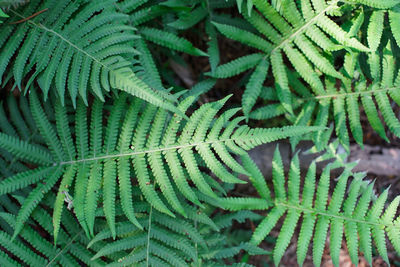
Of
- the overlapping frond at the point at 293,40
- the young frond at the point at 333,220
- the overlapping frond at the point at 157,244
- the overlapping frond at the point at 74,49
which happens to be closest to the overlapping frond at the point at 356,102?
the overlapping frond at the point at 293,40

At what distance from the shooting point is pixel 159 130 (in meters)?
2.61

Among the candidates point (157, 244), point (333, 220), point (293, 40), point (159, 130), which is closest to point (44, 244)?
point (157, 244)

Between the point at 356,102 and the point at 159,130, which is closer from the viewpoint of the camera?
the point at 159,130

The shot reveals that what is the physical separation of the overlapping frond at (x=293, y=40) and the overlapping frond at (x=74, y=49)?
2.89ft

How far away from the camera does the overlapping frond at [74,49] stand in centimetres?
231

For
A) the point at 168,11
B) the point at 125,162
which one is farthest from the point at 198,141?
the point at 168,11

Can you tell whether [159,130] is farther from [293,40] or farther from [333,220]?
[333,220]

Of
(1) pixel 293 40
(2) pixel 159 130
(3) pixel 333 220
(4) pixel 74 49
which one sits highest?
(4) pixel 74 49

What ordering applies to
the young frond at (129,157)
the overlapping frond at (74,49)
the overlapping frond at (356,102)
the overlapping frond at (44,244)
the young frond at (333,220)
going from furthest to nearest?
the overlapping frond at (356,102), the young frond at (333,220), the overlapping frond at (44,244), the young frond at (129,157), the overlapping frond at (74,49)

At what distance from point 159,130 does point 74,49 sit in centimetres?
83

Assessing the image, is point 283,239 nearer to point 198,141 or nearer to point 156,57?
point 198,141

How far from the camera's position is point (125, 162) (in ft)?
8.54

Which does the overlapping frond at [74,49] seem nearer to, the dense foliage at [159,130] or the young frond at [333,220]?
the dense foliage at [159,130]

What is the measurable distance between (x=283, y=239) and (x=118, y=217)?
1.39 meters
